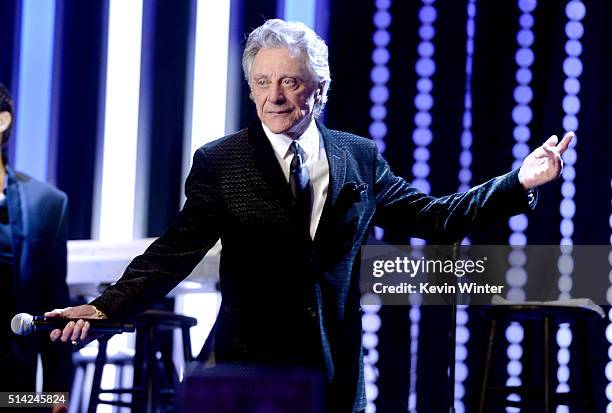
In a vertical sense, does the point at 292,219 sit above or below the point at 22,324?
above

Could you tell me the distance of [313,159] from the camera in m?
2.42

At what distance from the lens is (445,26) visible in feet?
13.5

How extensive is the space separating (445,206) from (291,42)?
1.83ft

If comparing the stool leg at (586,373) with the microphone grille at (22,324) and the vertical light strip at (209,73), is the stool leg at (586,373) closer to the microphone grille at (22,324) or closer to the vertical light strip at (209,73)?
the vertical light strip at (209,73)

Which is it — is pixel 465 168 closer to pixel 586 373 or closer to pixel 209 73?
pixel 586 373

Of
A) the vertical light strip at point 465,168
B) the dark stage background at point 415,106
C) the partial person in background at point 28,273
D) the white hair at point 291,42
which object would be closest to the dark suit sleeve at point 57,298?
the partial person in background at point 28,273

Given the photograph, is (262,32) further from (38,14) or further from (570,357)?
(570,357)

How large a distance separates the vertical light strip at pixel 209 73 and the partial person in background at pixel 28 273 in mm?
698

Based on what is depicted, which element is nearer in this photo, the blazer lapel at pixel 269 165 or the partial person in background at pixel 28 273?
the blazer lapel at pixel 269 165

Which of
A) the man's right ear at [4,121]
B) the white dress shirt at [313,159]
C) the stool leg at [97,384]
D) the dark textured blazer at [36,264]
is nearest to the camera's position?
the white dress shirt at [313,159]

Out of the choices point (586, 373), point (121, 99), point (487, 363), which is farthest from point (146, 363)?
A: point (586, 373)

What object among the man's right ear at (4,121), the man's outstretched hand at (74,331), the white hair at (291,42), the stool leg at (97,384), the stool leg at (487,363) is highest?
the white hair at (291,42)

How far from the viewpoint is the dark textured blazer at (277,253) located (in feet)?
7.41

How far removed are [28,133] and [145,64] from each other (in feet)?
1.82
